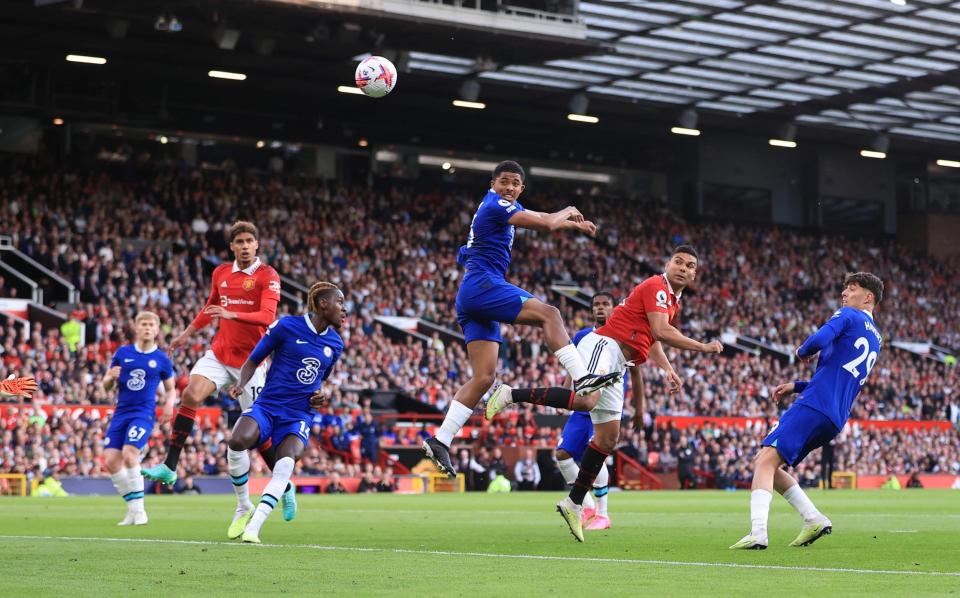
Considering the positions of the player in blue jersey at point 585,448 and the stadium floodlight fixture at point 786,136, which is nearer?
the player in blue jersey at point 585,448

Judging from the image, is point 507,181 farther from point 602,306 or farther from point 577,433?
point 577,433

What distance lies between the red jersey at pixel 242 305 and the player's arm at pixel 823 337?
5.58m

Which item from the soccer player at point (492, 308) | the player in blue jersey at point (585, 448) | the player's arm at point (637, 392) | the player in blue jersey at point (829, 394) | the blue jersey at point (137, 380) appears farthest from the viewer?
the blue jersey at point (137, 380)

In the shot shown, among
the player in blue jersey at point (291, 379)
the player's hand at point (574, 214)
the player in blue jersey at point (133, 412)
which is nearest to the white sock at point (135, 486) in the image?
the player in blue jersey at point (133, 412)

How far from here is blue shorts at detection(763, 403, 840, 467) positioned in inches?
439

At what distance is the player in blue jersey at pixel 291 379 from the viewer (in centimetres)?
1221

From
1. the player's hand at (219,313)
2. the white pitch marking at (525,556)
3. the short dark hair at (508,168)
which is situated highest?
the short dark hair at (508,168)

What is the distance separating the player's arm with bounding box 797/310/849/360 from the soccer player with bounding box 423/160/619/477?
158 centimetres

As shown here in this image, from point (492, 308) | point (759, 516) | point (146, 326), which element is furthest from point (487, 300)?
point (146, 326)

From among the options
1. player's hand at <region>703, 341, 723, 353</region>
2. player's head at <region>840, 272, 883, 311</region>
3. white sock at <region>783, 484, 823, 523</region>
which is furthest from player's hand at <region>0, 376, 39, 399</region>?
player's head at <region>840, 272, 883, 311</region>

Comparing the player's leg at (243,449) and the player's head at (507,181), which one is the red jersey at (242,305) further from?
the player's head at (507,181)

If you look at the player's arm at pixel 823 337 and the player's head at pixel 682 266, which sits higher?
the player's head at pixel 682 266

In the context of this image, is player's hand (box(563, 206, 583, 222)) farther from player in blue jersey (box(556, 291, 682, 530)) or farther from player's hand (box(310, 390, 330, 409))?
player in blue jersey (box(556, 291, 682, 530))

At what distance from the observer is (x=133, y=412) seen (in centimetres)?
1527
